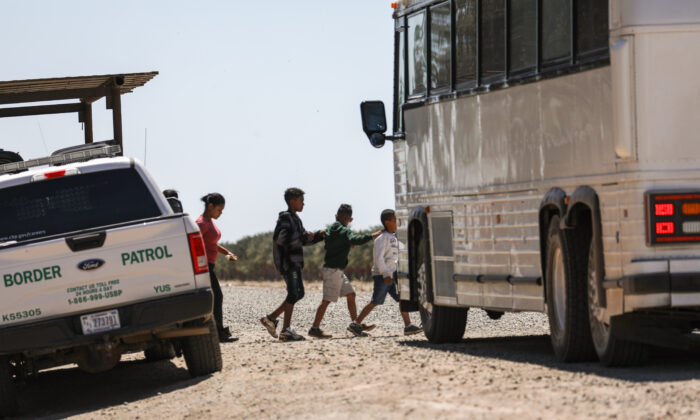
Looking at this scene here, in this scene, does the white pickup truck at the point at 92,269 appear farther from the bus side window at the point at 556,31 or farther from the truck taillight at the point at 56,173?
the bus side window at the point at 556,31

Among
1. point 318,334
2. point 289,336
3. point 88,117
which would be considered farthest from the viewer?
point 88,117

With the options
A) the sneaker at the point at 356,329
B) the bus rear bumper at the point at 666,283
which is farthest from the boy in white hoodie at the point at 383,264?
the bus rear bumper at the point at 666,283

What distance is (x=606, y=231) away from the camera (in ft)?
37.1

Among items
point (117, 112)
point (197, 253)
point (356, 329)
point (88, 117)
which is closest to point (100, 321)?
point (197, 253)

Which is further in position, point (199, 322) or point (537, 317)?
point (537, 317)

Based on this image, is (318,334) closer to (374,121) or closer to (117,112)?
(374,121)

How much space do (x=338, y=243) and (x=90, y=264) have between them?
5.97 meters

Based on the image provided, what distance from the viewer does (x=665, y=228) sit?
10836mm

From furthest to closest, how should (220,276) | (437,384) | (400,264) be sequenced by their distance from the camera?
(220,276)
(400,264)
(437,384)

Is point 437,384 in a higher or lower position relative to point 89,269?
lower

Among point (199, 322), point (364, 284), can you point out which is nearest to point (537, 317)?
point (199, 322)

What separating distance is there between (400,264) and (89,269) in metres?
5.51

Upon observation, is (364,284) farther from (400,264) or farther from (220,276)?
(400,264)

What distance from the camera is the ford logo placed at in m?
12.6
